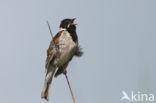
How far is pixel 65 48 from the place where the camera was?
4957mm

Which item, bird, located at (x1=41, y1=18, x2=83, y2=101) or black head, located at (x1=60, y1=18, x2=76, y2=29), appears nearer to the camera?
bird, located at (x1=41, y1=18, x2=83, y2=101)

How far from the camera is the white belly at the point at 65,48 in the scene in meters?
4.96

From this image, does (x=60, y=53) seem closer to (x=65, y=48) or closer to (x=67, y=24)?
(x=65, y=48)

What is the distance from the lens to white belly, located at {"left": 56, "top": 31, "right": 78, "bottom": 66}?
16.3 feet

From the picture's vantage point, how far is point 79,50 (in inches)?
194

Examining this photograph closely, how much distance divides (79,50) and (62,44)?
0.21m

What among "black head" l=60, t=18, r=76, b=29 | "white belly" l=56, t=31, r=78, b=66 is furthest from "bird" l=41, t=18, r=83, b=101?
"black head" l=60, t=18, r=76, b=29

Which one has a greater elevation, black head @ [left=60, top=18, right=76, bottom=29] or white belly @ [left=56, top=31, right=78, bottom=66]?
black head @ [left=60, top=18, right=76, bottom=29]

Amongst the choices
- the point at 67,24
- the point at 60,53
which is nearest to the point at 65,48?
the point at 60,53

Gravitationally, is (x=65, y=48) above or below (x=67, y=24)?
below

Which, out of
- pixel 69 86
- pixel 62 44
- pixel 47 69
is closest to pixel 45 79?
pixel 47 69

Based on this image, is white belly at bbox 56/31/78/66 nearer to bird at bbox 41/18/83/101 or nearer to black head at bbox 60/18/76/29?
bird at bbox 41/18/83/101

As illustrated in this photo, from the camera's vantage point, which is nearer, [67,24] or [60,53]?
[60,53]

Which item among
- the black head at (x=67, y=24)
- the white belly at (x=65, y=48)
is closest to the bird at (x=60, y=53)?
→ the white belly at (x=65, y=48)
